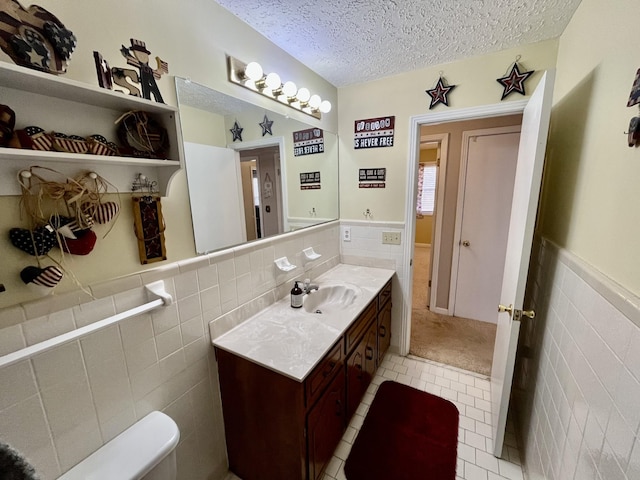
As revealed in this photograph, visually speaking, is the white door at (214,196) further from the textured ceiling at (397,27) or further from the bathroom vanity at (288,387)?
the textured ceiling at (397,27)

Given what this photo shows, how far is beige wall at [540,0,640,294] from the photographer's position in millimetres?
717

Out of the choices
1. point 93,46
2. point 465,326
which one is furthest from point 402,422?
point 93,46

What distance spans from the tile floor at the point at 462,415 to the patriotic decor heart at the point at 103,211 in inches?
57.4

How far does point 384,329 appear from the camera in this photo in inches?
84.1

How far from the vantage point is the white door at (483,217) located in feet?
8.16

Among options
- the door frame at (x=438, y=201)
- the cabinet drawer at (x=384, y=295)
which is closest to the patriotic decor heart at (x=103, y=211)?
the cabinet drawer at (x=384, y=295)

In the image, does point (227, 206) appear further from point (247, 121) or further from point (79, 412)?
point (79, 412)

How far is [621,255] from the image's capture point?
72 cm

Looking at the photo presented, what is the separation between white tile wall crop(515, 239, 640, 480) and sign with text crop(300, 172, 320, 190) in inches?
58.4

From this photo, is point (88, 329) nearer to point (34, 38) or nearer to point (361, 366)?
point (34, 38)

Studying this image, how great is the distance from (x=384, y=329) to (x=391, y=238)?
763 mm

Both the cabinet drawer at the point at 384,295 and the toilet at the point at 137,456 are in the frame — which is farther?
the cabinet drawer at the point at 384,295

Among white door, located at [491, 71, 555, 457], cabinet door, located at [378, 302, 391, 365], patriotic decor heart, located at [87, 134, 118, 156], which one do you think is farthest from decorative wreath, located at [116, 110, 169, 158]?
cabinet door, located at [378, 302, 391, 365]

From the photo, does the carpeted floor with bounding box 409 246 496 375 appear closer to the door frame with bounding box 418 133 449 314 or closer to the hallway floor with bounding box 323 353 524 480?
the hallway floor with bounding box 323 353 524 480
